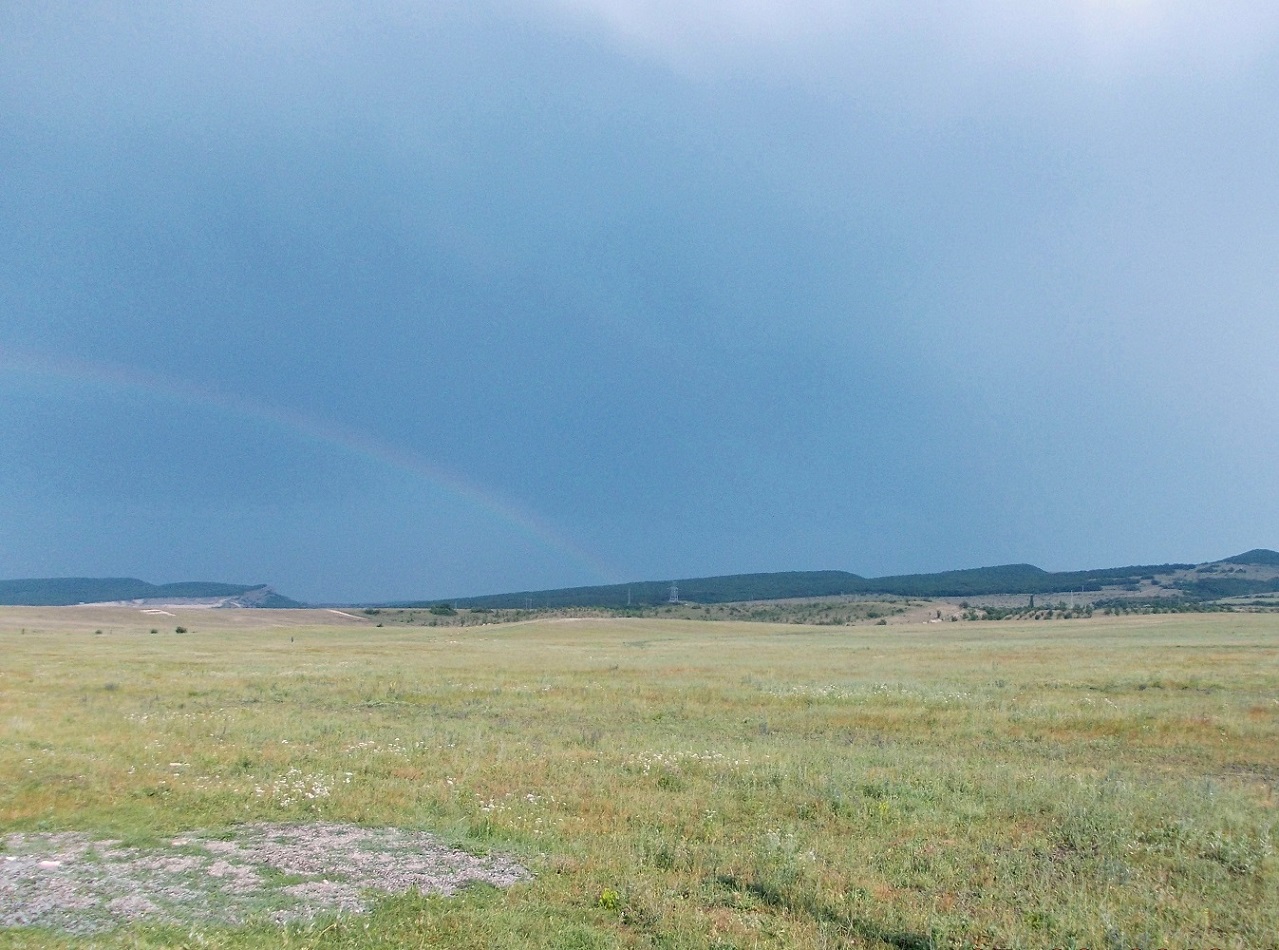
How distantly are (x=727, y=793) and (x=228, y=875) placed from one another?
743 cm

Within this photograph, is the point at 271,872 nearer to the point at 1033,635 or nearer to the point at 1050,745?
the point at 1050,745

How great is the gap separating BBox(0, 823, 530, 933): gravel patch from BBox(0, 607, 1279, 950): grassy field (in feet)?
1.44

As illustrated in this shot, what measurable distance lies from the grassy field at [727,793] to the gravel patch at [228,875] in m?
0.44

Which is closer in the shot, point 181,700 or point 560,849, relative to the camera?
point 560,849

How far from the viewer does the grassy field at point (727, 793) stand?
8.40 metres

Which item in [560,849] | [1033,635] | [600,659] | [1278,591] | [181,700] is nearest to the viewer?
[560,849]

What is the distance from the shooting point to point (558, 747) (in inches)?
726

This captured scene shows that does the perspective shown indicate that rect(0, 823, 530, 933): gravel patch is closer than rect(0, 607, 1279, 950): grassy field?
No

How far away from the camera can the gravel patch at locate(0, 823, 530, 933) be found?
27.9 ft

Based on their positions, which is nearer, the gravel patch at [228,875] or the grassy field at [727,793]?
the grassy field at [727,793]

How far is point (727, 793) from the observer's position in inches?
547

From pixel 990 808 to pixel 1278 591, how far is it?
20254 cm

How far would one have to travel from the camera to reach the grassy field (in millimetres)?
8398

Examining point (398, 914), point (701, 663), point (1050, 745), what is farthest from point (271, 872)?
point (701, 663)
